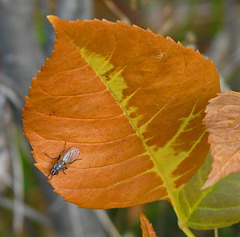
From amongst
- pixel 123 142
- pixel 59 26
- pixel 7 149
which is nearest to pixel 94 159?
pixel 123 142

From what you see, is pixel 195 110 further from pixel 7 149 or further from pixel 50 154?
pixel 7 149

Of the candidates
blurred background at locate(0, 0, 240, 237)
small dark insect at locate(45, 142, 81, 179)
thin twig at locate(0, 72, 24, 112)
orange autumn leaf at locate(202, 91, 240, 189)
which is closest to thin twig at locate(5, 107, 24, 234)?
blurred background at locate(0, 0, 240, 237)

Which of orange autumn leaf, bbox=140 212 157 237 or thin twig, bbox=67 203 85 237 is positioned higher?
orange autumn leaf, bbox=140 212 157 237

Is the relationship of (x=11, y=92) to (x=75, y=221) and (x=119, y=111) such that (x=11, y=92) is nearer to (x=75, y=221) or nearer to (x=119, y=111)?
(x=75, y=221)

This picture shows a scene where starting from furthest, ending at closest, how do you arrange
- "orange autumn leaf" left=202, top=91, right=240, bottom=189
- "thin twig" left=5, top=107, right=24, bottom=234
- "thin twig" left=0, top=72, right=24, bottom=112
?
"thin twig" left=5, top=107, right=24, bottom=234, "thin twig" left=0, top=72, right=24, bottom=112, "orange autumn leaf" left=202, top=91, right=240, bottom=189

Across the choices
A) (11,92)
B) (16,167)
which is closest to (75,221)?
(16,167)

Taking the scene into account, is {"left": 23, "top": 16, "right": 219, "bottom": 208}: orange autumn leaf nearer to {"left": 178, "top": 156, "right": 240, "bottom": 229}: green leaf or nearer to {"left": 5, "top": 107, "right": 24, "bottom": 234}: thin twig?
{"left": 178, "top": 156, "right": 240, "bottom": 229}: green leaf

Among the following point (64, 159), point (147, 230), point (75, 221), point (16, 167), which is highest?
point (64, 159)
